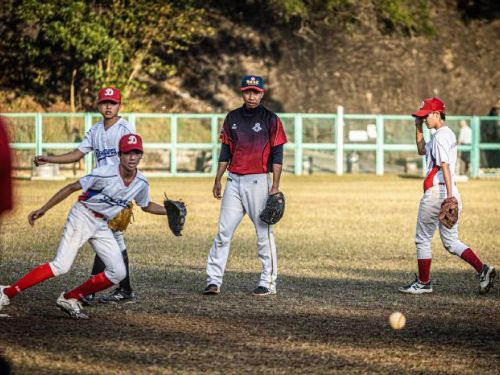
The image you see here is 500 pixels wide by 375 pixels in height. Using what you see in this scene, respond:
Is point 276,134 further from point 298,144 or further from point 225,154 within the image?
point 298,144

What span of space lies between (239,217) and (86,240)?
2.29 m

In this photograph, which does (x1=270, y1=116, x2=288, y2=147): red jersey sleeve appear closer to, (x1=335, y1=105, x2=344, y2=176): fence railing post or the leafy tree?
the leafy tree

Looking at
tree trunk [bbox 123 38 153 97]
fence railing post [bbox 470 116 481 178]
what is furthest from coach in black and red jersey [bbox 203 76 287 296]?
fence railing post [bbox 470 116 481 178]

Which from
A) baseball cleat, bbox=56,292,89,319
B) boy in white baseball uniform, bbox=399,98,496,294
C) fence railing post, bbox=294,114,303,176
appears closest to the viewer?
baseball cleat, bbox=56,292,89,319

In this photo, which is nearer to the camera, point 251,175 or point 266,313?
point 266,313

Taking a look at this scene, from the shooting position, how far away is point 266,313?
9.91 meters

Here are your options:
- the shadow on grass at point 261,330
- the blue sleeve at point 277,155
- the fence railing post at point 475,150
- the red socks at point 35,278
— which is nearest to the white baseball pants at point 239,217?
the blue sleeve at point 277,155

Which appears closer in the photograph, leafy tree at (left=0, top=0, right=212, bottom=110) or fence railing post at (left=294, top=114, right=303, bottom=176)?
leafy tree at (left=0, top=0, right=212, bottom=110)

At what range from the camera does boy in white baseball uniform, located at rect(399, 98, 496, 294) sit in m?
11.2

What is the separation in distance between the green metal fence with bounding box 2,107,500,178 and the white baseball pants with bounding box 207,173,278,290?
2703cm

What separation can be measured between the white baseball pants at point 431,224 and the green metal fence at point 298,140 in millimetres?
27381

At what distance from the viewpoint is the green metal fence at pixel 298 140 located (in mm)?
37906

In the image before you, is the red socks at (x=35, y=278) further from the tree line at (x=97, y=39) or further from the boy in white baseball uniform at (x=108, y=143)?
the tree line at (x=97, y=39)

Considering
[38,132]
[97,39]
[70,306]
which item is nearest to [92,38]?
[97,39]
